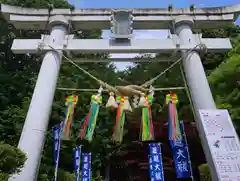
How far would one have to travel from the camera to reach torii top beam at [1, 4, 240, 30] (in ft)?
24.5

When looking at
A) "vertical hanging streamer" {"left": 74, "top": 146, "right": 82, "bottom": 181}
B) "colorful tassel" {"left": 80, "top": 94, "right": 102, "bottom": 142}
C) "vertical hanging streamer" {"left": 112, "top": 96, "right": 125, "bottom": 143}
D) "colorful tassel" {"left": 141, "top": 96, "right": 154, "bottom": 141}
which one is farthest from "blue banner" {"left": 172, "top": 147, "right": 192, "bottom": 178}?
"colorful tassel" {"left": 80, "top": 94, "right": 102, "bottom": 142}

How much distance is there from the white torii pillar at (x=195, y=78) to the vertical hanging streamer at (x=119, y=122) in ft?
5.22

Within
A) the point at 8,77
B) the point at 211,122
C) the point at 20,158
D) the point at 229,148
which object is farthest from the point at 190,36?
the point at 8,77

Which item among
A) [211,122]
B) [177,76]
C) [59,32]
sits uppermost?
[177,76]

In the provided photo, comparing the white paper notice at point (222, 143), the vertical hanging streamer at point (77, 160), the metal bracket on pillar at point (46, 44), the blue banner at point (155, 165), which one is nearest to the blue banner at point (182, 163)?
the blue banner at point (155, 165)

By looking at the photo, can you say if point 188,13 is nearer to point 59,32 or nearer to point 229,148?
point 59,32

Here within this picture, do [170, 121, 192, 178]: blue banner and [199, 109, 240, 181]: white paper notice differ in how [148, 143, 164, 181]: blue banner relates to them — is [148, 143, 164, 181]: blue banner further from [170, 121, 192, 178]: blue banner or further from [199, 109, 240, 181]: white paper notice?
[199, 109, 240, 181]: white paper notice

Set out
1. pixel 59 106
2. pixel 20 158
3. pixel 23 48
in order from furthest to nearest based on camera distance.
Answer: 1. pixel 59 106
2. pixel 23 48
3. pixel 20 158

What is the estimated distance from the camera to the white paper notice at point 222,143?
4.71m

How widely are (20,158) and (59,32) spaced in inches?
150

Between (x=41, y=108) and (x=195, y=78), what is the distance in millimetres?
3467

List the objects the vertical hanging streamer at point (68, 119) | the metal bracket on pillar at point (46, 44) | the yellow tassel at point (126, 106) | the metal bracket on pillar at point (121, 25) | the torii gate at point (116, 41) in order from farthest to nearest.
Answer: the metal bracket on pillar at point (121, 25)
the metal bracket on pillar at point (46, 44)
the yellow tassel at point (126, 106)
the vertical hanging streamer at point (68, 119)
the torii gate at point (116, 41)

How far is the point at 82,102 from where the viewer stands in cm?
1077

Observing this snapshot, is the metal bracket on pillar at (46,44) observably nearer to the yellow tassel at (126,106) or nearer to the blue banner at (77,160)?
the yellow tassel at (126,106)
